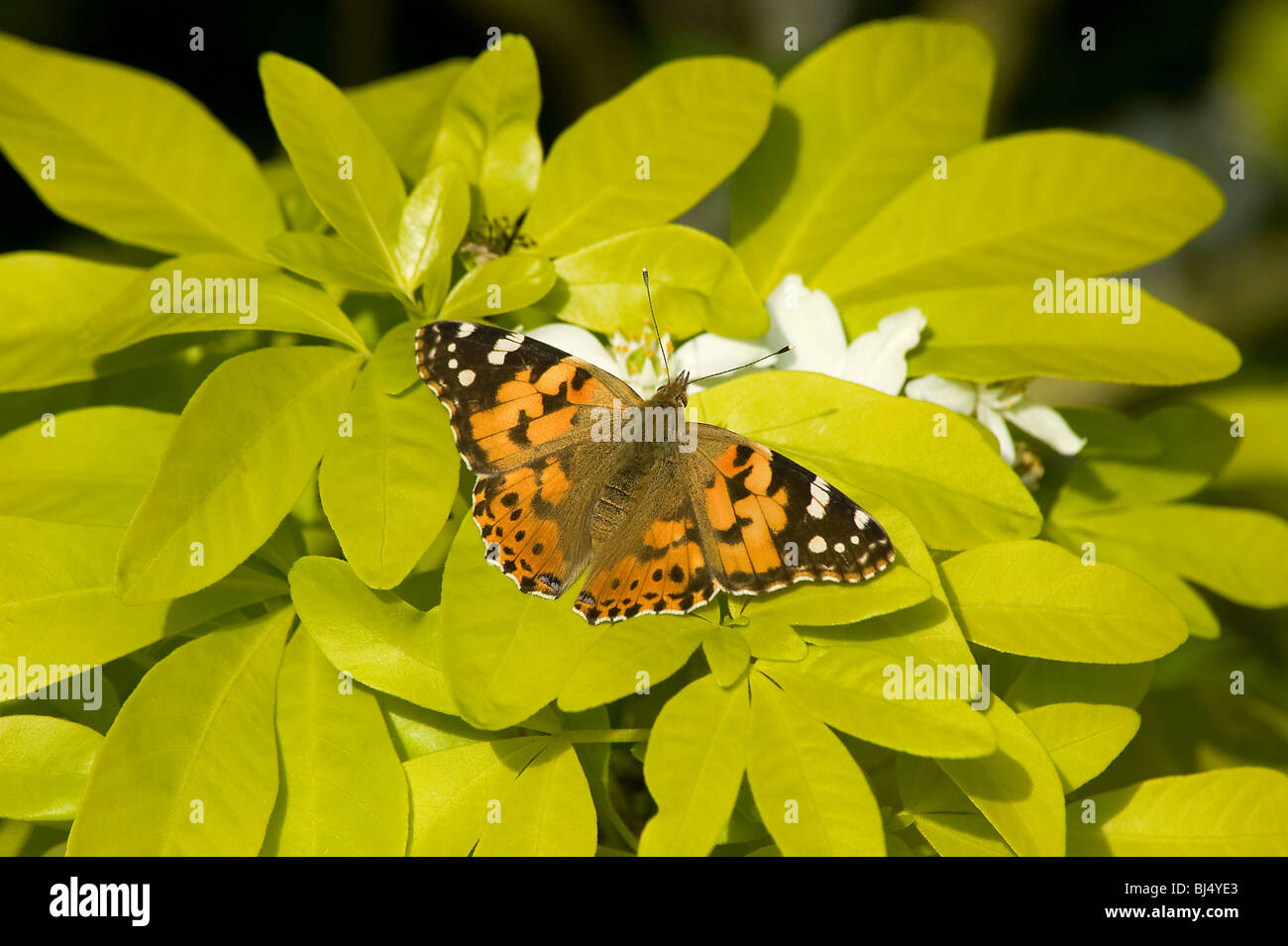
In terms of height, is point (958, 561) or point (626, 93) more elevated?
point (626, 93)

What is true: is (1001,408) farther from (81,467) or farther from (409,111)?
(81,467)

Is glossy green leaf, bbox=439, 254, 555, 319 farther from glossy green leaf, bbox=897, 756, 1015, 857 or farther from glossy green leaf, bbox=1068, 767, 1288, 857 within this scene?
glossy green leaf, bbox=1068, 767, 1288, 857

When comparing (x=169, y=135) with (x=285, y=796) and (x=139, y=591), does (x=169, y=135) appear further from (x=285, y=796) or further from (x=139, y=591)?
(x=285, y=796)

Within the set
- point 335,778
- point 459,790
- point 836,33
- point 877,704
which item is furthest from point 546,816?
point 836,33

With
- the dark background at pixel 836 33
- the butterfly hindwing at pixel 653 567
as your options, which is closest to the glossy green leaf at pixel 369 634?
the butterfly hindwing at pixel 653 567

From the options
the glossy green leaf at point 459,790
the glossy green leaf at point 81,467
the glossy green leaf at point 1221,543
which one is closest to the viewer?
the glossy green leaf at point 459,790

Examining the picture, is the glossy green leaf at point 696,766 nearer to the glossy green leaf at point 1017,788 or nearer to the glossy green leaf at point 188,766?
the glossy green leaf at point 1017,788
